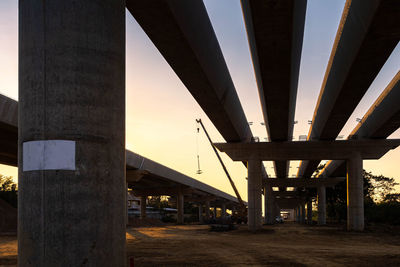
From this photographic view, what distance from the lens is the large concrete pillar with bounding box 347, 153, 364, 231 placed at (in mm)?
42537

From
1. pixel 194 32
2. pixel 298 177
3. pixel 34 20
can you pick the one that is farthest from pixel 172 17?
pixel 298 177

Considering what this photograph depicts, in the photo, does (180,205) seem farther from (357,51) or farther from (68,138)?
(68,138)

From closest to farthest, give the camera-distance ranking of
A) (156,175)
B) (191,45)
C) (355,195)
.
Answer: (191,45) → (355,195) → (156,175)

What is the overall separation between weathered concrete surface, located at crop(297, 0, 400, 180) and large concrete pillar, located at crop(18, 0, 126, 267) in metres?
9.85

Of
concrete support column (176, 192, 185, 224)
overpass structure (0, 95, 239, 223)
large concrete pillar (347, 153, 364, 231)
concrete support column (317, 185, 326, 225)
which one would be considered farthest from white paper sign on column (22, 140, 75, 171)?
concrete support column (176, 192, 185, 224)

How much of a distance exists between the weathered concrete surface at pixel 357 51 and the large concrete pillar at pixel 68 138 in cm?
985

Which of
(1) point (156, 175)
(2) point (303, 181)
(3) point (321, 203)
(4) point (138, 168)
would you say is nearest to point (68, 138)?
(4) point (138, 168)

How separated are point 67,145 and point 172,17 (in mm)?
8672

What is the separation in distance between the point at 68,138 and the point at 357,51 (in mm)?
13748

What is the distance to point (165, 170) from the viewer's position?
59844 mm

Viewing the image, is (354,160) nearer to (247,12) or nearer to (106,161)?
(247,12)

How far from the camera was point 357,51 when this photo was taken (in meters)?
17.6

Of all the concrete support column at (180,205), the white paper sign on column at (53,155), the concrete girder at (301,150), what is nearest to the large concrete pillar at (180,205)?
the concrete support column at (180,205)

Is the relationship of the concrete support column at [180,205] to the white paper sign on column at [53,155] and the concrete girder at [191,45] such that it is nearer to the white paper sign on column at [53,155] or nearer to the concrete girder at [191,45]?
the concrete girder at [191,45]
